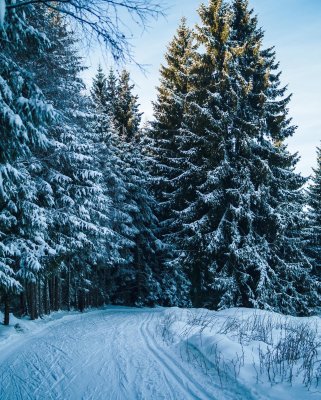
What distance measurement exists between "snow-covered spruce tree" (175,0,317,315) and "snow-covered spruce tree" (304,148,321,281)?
962cm

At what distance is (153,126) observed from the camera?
27.0 m

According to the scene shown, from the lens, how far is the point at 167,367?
20.0 ft

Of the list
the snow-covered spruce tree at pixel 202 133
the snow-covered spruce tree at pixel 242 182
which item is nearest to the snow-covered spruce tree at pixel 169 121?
the snow-covered spruce tree at pixel 202 133

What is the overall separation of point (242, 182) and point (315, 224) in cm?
1713

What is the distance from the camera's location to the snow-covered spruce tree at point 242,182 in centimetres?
1597

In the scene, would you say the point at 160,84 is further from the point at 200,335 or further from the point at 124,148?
the point at 200,335

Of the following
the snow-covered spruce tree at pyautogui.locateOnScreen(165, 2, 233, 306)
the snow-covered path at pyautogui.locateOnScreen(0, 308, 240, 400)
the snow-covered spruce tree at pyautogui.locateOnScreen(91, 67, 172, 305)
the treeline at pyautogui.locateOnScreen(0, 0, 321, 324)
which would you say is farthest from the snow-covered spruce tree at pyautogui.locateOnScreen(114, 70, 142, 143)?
the snow-covered path at pyautogui.locateOnScreen(0, 308, 240, 400)

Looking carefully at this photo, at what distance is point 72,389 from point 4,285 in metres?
5.73

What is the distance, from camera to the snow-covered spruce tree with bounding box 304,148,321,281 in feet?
92.7

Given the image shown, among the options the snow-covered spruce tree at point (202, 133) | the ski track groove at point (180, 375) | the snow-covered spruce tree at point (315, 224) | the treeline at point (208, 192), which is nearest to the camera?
the ski track groove at point (180, 375)

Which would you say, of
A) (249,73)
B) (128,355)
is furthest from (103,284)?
(128,355)

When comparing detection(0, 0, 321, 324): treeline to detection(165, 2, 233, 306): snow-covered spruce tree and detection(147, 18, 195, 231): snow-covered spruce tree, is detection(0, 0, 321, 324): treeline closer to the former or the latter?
detection(165, 2, 233, 306): snow-covered spruce tree

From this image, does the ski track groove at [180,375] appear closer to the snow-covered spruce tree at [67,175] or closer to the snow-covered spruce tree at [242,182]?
the snow-covered spruce tree at [67,175]

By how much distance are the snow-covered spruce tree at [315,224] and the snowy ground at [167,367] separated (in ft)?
70.9
